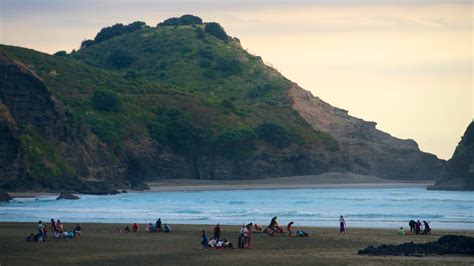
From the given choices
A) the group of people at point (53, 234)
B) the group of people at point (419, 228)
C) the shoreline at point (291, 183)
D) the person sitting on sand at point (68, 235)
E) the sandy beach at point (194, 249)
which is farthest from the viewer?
the shoreline at point (291, 183)

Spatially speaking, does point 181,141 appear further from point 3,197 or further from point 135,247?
point 135,247

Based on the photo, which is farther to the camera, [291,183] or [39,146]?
[291,183]

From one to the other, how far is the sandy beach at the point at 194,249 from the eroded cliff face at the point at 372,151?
319 ft

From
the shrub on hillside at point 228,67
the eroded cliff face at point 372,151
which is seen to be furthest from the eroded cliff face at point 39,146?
the shrub on hillside at point 228,67

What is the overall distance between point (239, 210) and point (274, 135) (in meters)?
66.0

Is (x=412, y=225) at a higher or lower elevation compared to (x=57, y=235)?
higher

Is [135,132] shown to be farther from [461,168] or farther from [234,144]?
[461,168]

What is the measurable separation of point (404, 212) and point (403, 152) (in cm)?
8199

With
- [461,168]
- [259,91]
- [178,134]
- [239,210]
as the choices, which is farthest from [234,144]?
[239,210]

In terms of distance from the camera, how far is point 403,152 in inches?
6299

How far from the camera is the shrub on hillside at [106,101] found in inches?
5763

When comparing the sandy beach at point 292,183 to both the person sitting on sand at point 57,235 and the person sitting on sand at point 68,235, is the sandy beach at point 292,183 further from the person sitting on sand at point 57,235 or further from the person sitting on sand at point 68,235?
the person sitting on sand at point 57,235

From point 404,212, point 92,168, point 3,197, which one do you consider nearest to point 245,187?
point 92,168

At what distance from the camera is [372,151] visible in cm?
15888
